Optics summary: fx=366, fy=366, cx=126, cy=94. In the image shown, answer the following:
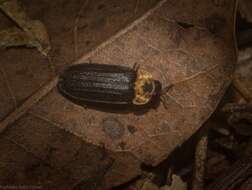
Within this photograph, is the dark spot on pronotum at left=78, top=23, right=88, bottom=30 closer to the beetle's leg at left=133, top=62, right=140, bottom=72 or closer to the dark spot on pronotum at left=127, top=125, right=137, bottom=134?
the beetle's leg at left=133, top=62, right=140, bottom=72

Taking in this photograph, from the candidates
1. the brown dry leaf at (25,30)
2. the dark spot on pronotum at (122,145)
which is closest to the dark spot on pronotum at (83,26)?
the brown dry leaf at (25,30)

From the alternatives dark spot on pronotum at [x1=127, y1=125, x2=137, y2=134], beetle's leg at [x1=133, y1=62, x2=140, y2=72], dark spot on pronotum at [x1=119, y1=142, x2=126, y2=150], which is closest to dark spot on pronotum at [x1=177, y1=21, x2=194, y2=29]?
beetle's leg at [x1=133, y1=62, x2=140, y2=72]

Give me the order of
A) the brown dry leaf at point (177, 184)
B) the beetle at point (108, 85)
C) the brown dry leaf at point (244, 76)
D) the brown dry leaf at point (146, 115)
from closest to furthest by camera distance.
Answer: the brown dry leaf at point (146, 115) → the beetle at point (108, 85) → the brown dry leaf at point (177, 184) → the brown dry leaf at point (244, 76)

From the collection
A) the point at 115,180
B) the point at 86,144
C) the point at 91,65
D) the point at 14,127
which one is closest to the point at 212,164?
the point at 115,180

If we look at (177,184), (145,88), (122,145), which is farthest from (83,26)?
(177,184)

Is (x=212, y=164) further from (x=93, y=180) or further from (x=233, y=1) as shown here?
(x=233, y=1)

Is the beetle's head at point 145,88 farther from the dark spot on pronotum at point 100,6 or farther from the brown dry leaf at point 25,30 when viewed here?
the brown dry leaf at point 25,30

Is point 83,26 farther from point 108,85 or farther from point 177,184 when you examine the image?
point 177,184
